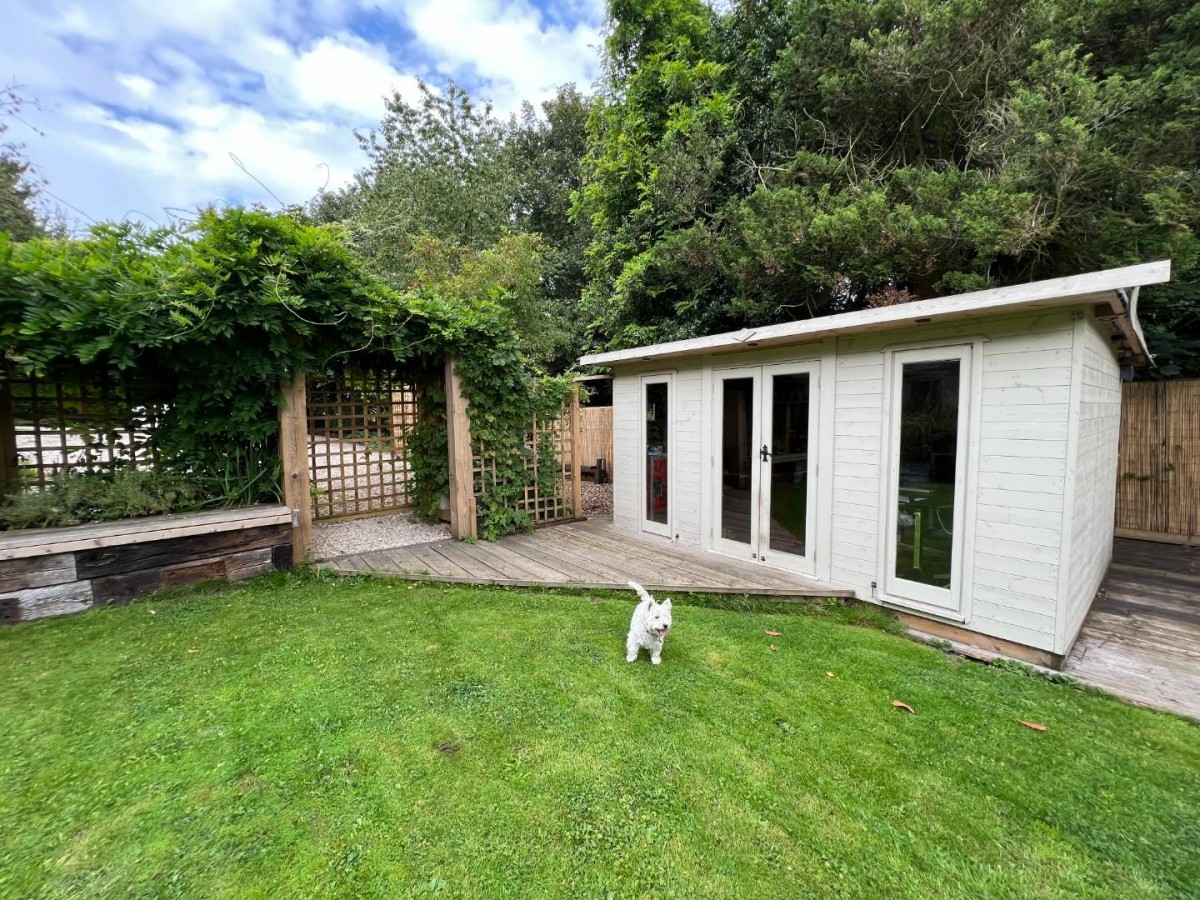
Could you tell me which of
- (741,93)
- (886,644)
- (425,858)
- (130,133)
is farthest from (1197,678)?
(130,133)

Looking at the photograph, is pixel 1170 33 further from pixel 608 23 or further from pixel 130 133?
pixel 130 133

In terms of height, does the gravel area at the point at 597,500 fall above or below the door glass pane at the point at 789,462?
below

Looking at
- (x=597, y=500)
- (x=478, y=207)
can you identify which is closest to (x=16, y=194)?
(x=478, y=207)

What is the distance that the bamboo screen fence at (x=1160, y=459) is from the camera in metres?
5.71

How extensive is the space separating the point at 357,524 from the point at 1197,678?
740 centimetres

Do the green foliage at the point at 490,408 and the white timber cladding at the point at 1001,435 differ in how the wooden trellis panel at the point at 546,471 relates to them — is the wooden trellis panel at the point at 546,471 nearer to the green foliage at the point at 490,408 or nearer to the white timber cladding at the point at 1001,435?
the green foliage at the point at 490,408

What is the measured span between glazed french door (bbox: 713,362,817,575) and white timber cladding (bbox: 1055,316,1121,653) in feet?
5.18

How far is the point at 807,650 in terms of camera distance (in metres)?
3.01

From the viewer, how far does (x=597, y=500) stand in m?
8.14

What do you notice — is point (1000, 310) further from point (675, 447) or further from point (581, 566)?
point (581, 566)

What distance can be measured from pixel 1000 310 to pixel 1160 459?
5.42 m

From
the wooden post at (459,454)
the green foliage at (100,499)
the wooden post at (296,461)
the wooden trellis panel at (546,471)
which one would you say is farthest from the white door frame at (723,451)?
the green foliage at (100,499)

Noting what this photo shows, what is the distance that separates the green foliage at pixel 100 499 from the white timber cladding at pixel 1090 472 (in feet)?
20.9

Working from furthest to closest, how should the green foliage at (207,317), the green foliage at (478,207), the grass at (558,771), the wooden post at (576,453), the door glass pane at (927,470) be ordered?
1. the green foliage at (478,207)
2. the wooden post at (576,453)
3. the door glass pane at (927,470)
4. the green foliage at (207,317)
5. the grass at (558,771)
